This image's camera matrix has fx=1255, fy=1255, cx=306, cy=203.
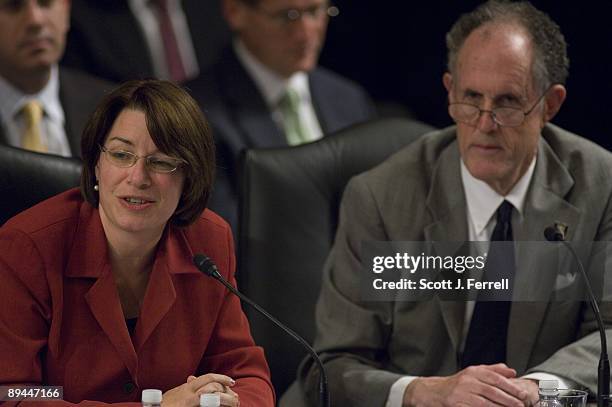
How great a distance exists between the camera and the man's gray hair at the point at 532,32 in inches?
119

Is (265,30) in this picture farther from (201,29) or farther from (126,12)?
(126,12)

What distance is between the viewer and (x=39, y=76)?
152 inches

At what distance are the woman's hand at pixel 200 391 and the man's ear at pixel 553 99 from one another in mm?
1169

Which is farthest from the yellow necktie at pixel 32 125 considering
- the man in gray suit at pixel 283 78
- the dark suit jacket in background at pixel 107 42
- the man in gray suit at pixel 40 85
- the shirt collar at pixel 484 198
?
the shirt collar at pixel 484 198

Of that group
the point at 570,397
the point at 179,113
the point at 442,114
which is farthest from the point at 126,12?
the point at 570,397

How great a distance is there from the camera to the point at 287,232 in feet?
10.6

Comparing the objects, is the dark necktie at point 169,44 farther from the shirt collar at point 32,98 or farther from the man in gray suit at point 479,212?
the man in gray suit at point 479,212

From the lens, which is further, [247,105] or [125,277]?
[247,105]

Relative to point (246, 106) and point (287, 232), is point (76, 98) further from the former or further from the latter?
point (287, 232)

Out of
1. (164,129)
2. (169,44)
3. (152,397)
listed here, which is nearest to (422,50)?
(169,44)

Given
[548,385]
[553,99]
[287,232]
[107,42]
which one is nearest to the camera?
[548,385]

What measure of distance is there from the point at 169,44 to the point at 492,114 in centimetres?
157

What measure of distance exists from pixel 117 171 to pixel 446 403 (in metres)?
0.85

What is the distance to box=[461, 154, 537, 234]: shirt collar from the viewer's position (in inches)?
119
